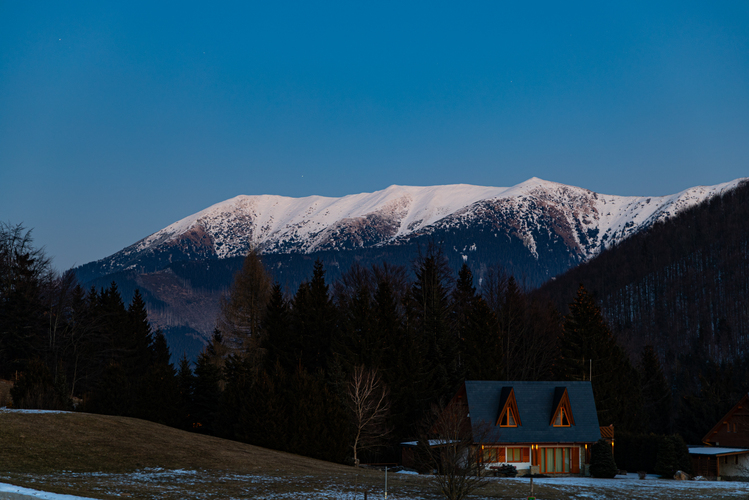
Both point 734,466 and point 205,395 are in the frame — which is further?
point 205,395

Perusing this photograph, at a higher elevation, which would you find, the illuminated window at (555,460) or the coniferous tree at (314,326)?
the coniferous tree at (314,326)

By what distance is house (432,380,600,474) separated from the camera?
1996 inches

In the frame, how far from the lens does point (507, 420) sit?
5162 cm

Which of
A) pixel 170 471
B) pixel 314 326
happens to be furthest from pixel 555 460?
pixel 170 471

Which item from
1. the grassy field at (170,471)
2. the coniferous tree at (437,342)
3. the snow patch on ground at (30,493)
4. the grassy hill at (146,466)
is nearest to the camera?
the snow patch on ground at (30,493)

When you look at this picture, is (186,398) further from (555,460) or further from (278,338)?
(555,460)

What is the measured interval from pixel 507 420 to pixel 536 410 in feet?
8.69

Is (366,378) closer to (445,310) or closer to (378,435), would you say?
(378,435)

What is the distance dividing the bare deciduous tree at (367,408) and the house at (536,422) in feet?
23.3

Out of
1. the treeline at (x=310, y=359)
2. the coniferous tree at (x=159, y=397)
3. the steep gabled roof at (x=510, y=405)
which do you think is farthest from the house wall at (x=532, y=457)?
the coniferous tree at (x=159, y=397)

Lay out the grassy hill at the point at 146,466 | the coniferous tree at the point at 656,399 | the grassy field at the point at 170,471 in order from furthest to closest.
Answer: the coniferous tree at the point at 656,399
the grassy field at the point at 170,471
the grassy hill at the point at 146,466

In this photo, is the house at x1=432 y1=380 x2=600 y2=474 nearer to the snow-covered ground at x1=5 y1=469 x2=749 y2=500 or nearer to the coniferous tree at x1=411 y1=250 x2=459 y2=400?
the snow-covered ground at x1=5 y1=469 x2=749 y2=500

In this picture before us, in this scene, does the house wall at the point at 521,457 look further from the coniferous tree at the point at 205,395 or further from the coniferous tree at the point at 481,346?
the coniferous tree at the point at 205,395

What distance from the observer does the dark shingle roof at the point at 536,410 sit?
51.0 m
